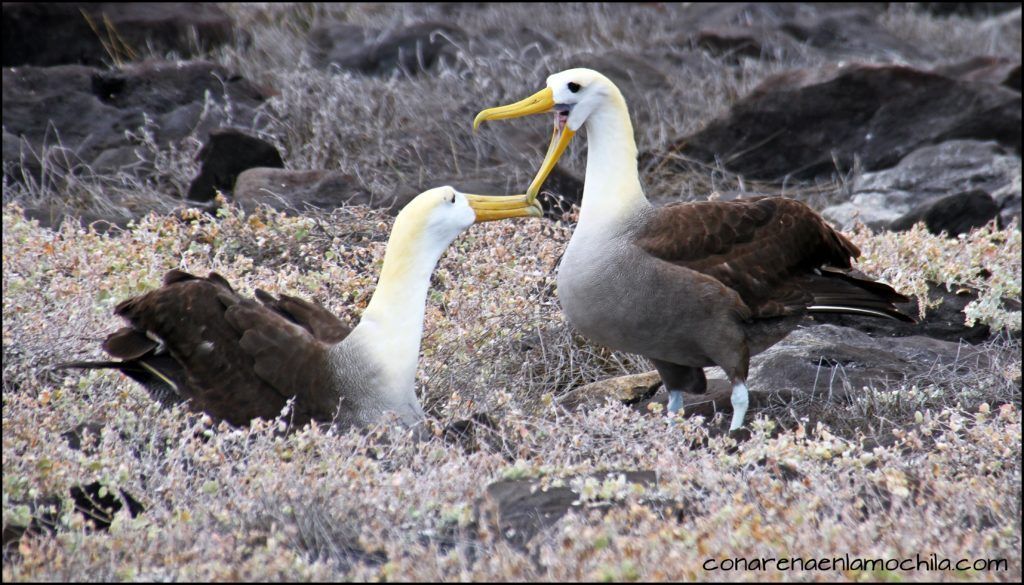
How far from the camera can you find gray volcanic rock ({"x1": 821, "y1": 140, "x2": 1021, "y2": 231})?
8031 millimetres

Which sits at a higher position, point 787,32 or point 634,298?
point 634,298

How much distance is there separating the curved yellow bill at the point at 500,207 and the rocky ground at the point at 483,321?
1.98ft

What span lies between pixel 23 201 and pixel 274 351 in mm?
4157

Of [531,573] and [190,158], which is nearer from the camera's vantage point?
[531,573]

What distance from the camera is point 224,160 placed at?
7422 mm

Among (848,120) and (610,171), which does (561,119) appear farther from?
(848,120)

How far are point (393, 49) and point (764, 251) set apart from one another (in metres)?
7.88

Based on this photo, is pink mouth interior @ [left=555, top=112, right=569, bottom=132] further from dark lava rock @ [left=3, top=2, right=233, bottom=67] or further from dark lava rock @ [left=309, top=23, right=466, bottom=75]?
dark lava rock @ [left=3, top=2, right=233, bottom=67]

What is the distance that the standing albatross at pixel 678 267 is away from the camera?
4.31 meters

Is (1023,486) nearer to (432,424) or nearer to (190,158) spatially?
(432,424)

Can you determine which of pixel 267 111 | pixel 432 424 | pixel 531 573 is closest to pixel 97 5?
pixel 267 111

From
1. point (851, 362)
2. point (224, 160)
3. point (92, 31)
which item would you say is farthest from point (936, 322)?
point (92, 31)

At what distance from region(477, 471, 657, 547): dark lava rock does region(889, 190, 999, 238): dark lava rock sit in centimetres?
424

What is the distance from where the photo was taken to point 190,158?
801 cm
